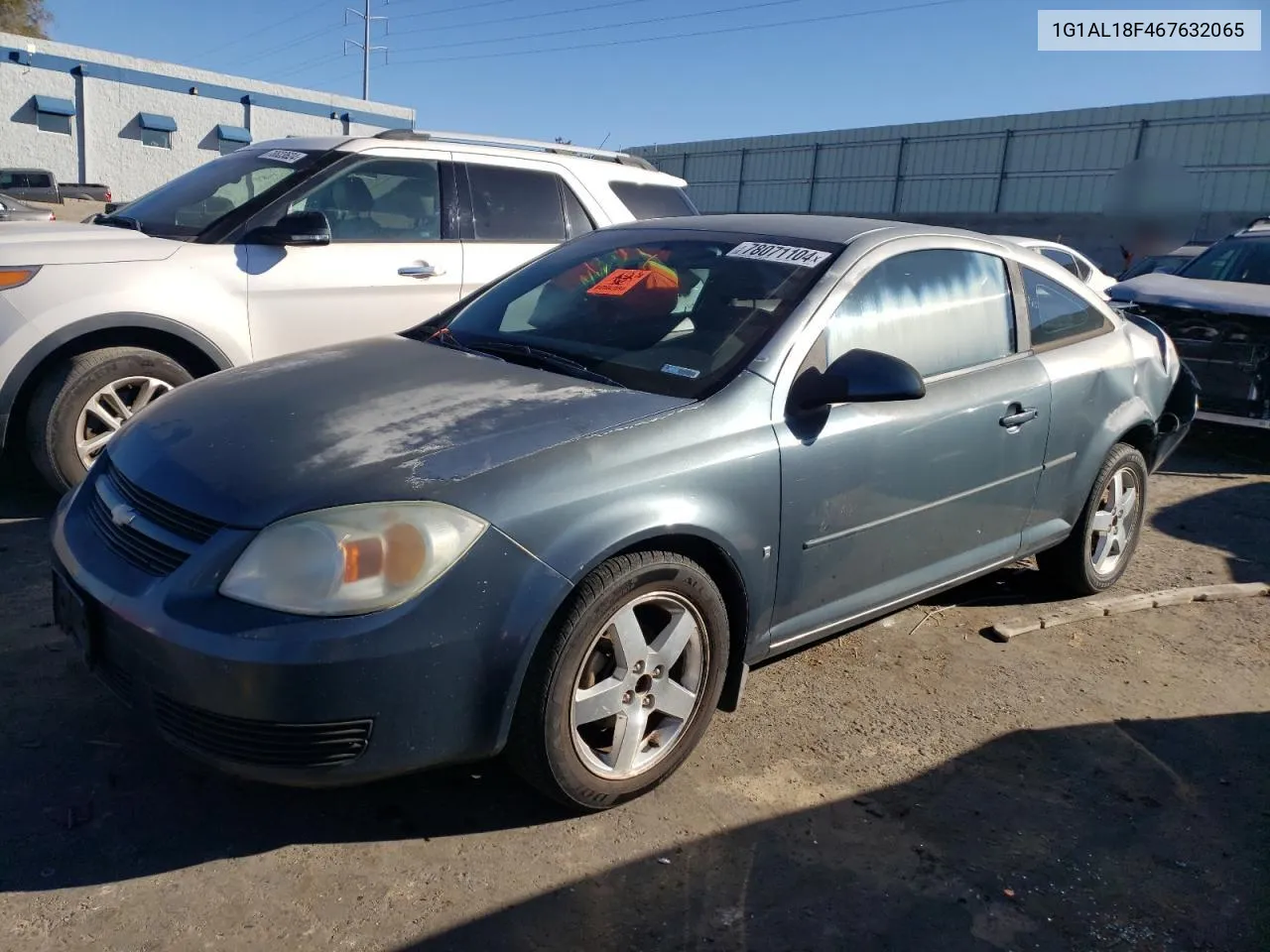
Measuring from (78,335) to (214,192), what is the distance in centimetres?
121

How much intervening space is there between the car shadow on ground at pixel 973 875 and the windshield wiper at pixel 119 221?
14.4ft

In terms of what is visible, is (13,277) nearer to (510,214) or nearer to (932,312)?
(510,214)

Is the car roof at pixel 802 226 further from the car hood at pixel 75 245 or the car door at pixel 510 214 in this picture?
the car hood at pixel 75 245

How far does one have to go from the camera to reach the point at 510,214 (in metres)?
6.04

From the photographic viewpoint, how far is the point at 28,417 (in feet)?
A: 15.3

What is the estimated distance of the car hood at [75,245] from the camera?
15.0 ft

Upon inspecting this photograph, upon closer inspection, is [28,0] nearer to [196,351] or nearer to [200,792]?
[196,351]

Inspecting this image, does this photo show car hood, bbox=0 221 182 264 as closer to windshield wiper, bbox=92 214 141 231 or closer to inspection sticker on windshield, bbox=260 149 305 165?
windshield wiper, bbox=92 214 141 231

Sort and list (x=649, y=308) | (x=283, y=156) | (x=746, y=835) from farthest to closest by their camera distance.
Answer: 1. (x=283, y=156)
2. (x=649, y=308)
3. (x=746, y=835)

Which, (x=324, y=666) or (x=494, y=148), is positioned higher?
(x=494, y=148)

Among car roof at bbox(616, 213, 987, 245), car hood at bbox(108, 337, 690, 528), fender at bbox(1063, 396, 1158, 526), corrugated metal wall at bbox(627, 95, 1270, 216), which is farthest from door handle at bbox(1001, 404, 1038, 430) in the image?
corrugated metal wall at bbox(627, 95, 1270, 216)

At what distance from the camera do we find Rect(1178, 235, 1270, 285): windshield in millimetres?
8125

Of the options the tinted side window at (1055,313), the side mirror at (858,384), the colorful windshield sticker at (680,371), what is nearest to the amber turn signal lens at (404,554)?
the colorful windshield sticker at (680,371)

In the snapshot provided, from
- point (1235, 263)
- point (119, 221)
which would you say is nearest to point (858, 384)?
point (119, 221)
